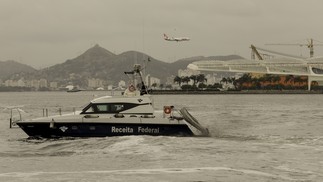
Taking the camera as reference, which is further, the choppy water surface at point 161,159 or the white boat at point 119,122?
the white boat at point 119,122

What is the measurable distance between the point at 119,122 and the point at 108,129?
0.75 m

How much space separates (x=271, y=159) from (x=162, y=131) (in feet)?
29.8

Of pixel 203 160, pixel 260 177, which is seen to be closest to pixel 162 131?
pixel 203 160

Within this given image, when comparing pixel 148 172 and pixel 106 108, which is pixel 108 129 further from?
pixel 148 172

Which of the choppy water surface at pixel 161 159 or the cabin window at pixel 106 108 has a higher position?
the cabin window at pixel 106 108

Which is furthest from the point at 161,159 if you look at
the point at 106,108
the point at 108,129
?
the point at 106,108

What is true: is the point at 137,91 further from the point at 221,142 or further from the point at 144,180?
the point at 144,180

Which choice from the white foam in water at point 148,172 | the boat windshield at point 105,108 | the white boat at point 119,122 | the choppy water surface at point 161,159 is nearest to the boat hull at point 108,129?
the white boat at point 119,122

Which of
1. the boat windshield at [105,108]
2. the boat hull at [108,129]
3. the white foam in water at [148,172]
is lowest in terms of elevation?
the white foam in water at [148,172]

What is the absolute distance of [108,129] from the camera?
105 ft

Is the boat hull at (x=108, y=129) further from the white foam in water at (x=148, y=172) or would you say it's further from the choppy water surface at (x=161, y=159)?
the white foam in water at (x=148, y=172)

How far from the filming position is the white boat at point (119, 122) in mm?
31766

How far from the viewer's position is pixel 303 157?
2477 cm

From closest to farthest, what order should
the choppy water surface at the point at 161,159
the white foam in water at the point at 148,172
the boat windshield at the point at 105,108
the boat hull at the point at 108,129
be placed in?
the choppy water surface at the point at 161,159, the white foam in water at the point at 148,172, the boat hull at the point at 108,129, the boat windshield at the point at 105,108
